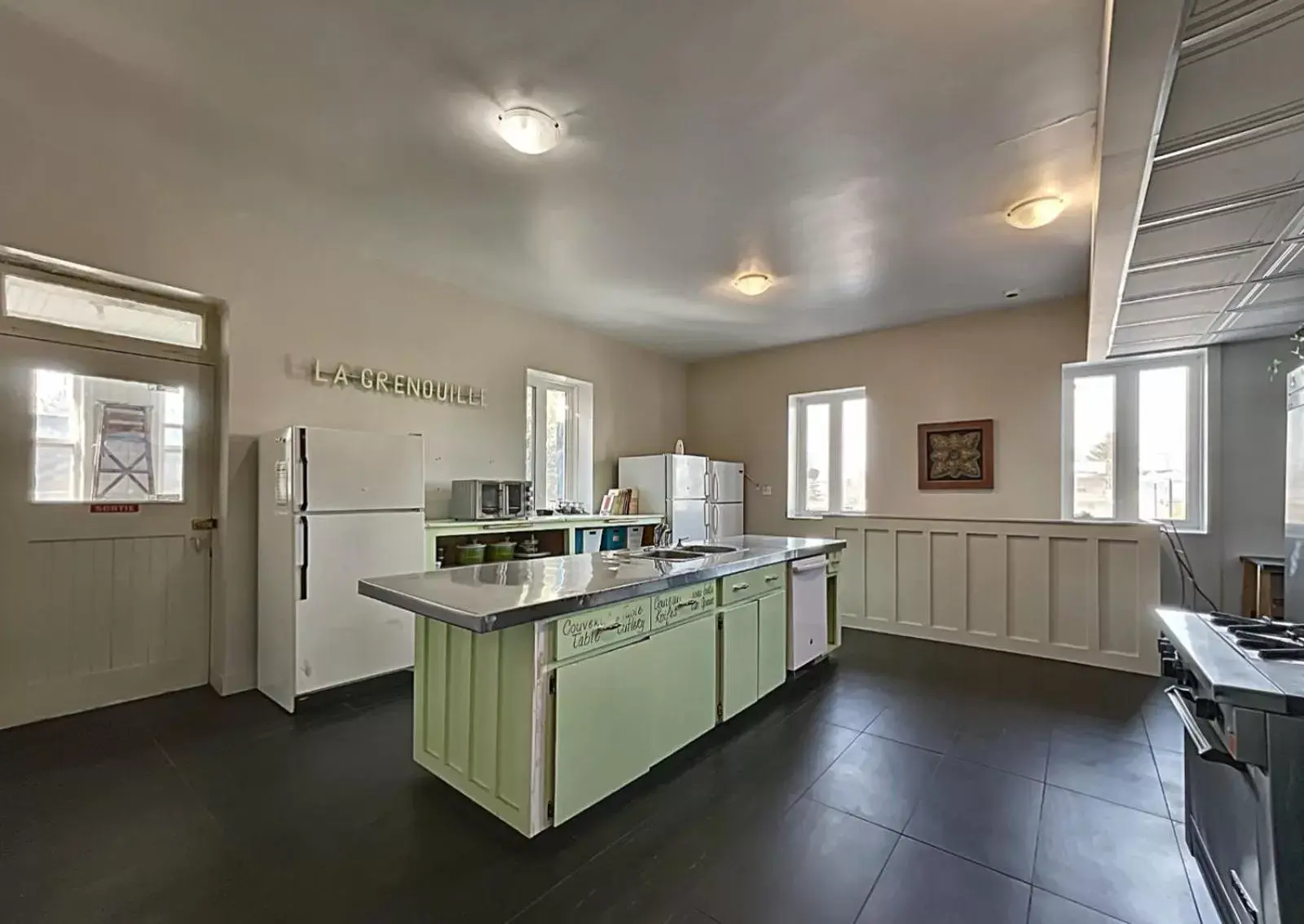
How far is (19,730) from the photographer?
9.82 ft

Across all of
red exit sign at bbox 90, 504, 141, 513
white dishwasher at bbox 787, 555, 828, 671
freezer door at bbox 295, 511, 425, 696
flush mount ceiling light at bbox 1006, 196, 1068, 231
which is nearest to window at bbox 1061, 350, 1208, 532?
flush mount ceiling light at bbox 1006, 196, 1068, 231

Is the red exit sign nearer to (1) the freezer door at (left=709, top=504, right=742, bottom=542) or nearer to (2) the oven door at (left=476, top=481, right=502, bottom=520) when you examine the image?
(2) the oven door at (left=476, top=481, right=502, bottom=520)

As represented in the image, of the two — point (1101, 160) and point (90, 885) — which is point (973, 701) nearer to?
point (1101, 160)

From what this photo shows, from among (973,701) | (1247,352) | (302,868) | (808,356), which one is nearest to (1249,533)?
(1247,352)

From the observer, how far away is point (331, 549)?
11.2 feet

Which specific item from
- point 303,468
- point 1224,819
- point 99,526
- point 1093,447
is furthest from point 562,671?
point 1093,447

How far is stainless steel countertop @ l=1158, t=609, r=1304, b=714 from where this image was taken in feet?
4.08

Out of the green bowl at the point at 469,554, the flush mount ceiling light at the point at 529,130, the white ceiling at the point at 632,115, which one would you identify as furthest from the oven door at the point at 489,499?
the flush mount ceiling light at the point at 529,130

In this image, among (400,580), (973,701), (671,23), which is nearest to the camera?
(671,23)

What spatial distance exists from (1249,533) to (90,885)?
6.79m

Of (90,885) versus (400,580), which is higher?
(400,580)

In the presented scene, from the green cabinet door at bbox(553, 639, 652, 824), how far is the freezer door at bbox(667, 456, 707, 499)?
11.6 feet

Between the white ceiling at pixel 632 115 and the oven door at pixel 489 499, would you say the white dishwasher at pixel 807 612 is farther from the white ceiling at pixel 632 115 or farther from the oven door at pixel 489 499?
the oven door at pixel 489 499

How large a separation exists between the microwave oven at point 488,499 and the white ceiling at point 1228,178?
4.10 meters
